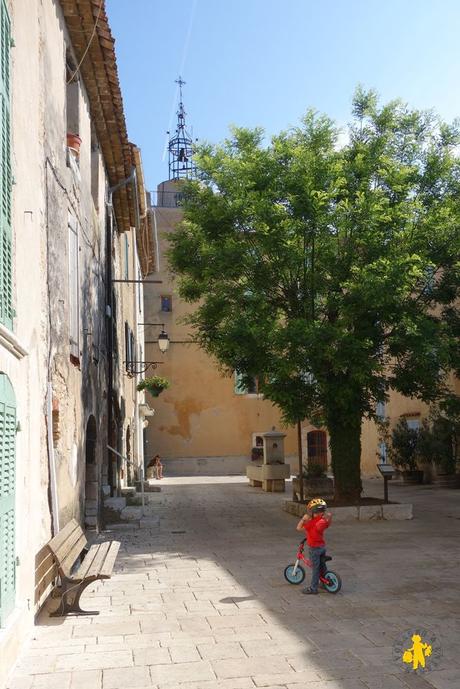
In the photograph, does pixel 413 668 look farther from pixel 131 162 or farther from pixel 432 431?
pixel 432 431

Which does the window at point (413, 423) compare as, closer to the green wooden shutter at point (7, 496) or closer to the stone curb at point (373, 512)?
the stone curb at point (373, 512)

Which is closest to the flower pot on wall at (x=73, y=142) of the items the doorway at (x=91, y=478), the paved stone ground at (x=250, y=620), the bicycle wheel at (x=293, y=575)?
the doorway at (x=91, y=478)

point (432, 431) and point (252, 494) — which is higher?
point (432, 431)

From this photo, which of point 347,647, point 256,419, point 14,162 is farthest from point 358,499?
point 256,419

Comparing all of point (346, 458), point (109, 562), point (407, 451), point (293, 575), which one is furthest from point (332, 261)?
point (407, 451)

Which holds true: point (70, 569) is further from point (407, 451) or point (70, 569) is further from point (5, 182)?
point (407, 451)

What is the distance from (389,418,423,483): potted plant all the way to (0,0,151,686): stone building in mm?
11605

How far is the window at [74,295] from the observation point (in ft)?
34.0

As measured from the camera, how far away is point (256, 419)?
33.8m

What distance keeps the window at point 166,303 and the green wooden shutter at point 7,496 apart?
93.2 feet

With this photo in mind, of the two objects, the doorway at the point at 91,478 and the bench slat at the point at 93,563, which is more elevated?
the doorway at the point at 91,478

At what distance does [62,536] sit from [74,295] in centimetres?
391

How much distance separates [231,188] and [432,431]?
38.6ft

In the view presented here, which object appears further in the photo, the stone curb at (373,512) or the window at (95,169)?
the stone curb at (373,512)
